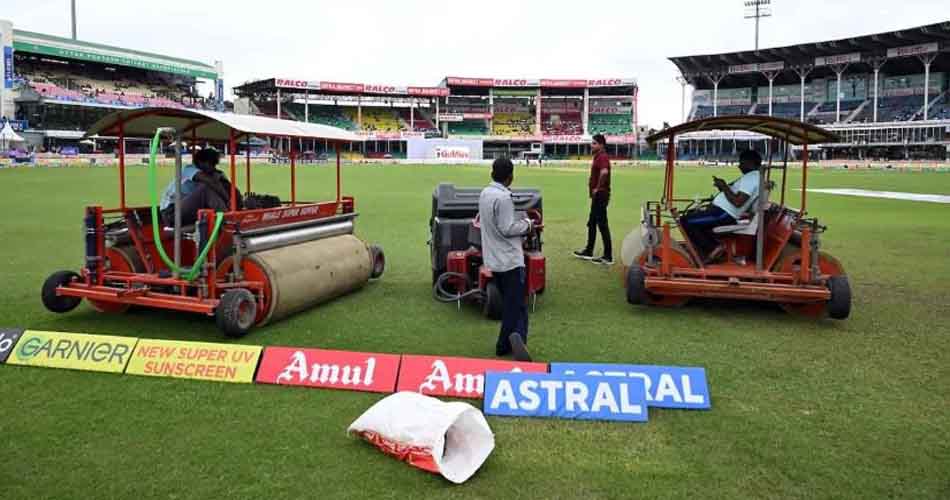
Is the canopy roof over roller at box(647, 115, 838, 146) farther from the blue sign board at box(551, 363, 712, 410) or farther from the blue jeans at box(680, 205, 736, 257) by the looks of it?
the blue sign board at box(551, 363, 712, 410)

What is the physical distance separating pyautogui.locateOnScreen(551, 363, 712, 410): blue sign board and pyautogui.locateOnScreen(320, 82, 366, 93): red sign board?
88367 millimetres

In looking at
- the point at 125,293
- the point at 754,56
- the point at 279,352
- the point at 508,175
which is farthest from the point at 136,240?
the point at 754,56

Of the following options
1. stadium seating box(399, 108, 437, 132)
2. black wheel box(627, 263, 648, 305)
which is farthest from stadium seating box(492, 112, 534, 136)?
black wheel box(627, 263, 648, 305)

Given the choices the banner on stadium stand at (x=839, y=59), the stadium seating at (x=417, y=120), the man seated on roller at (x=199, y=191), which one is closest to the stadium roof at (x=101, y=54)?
the stadium seating at (x=417, y=120)

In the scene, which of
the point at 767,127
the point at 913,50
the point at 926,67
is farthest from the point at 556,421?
the point at 926,67

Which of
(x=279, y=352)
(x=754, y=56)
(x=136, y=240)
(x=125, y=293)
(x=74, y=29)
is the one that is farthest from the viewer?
(x=754, y=56)

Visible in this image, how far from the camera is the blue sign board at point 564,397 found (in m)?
4.96

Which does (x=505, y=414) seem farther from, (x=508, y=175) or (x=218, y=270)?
(x=218, y=270)

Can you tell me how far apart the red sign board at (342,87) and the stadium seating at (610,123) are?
29.4 m

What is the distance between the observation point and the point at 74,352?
594cm

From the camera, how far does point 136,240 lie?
24.7 ft

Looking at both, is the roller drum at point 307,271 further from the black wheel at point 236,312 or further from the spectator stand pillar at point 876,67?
the spectator stand pillar at point 876,67

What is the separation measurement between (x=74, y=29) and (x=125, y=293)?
271 feet

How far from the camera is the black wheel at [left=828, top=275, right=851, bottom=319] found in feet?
24.5
